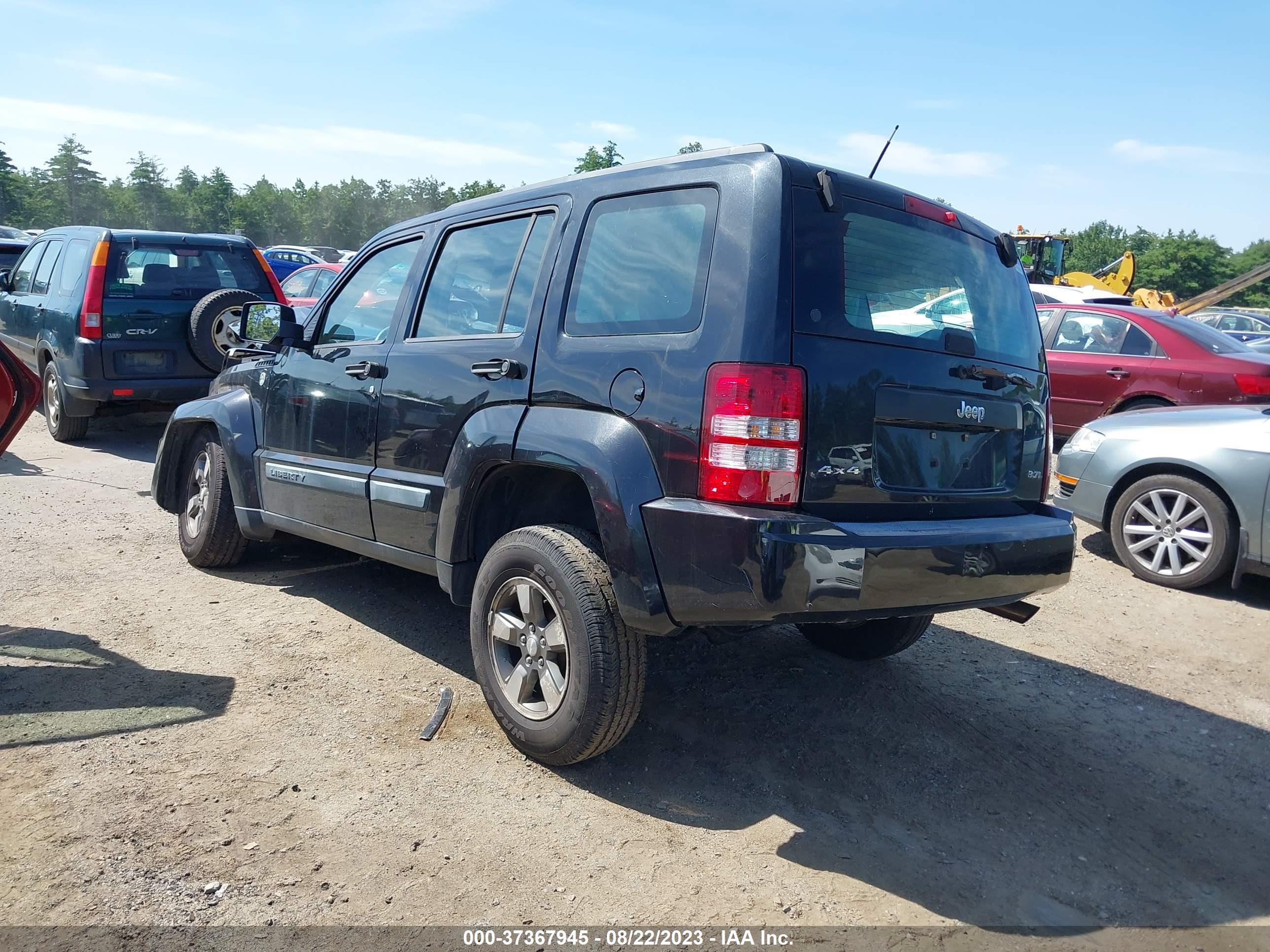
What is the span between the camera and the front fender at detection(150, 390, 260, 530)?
201 inches

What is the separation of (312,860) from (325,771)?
547 mm

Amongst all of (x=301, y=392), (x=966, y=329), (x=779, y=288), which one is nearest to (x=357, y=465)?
(x=301, y=392)

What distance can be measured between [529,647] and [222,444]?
2695 millimetres

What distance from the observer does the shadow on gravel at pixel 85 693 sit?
11.9 ft

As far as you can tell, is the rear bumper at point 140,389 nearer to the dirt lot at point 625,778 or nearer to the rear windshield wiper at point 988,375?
the dirt lot at point 625,778

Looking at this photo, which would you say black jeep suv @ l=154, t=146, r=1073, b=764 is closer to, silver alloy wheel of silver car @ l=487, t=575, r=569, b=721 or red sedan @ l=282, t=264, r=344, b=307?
silver alloy wheel of silver car @ l=487, t=575, r=569, b=721

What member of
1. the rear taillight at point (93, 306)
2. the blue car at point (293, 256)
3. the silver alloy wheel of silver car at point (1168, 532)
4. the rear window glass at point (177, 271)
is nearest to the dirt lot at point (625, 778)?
the silver alloy wheel of silver car at point (1168, 532)

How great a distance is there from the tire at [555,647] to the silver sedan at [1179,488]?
4292 mm

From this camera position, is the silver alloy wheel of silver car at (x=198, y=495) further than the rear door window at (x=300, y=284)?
No

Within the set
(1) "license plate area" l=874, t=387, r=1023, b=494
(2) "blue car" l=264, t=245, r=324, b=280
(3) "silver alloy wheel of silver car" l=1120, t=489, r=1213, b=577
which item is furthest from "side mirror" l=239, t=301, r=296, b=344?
(2) "blue car" l=264, t=245, r=324, b=280

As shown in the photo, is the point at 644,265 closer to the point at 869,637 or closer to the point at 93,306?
the point at 869,637

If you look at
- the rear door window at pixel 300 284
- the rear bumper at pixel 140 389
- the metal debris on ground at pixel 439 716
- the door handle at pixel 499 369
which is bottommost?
the metal debris on ground at pixel 439 716

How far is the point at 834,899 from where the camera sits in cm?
279

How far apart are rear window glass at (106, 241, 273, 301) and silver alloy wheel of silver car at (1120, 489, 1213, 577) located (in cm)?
766
